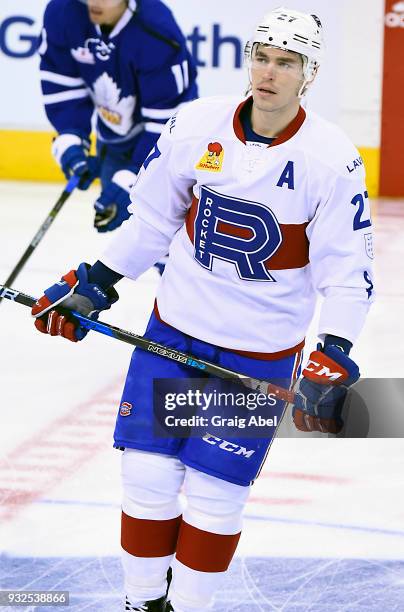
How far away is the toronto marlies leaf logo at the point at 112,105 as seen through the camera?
4.10 m

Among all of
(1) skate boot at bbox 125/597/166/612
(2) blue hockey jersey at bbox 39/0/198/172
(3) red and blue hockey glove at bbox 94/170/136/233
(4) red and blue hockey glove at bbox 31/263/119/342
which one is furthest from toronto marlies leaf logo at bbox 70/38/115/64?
(1) skate boot at bbox 125/597/166/612

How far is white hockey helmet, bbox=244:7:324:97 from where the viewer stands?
2.12 meters

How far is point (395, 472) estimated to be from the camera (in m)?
3.24

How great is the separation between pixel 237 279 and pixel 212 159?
0.73 feet

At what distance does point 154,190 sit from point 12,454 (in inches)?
48.7

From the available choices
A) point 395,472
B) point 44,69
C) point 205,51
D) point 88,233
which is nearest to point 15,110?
point 205,51

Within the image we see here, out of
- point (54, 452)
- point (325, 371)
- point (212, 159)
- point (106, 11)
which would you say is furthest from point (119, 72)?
point (325, 371)

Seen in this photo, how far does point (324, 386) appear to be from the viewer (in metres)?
2.12

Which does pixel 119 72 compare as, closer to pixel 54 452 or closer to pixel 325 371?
pixel 54 452

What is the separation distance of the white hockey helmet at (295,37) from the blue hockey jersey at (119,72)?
178 centimetres

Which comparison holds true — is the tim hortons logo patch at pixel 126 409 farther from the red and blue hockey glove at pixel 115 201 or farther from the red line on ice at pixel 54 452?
the red and blue hockey glove at pixel 115 201

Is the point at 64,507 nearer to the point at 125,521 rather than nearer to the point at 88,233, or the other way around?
the point at 125,521

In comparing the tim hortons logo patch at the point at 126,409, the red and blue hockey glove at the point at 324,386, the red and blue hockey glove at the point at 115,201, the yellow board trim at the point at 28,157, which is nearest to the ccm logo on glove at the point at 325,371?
the red and blue hockey glove at the point at 324,386

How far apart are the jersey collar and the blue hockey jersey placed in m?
1.76
